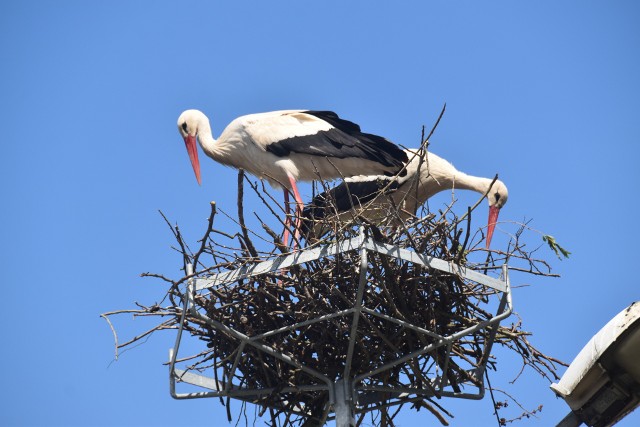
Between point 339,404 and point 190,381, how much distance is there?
33.6 inches

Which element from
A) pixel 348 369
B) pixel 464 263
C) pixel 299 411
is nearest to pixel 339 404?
pixel 348 369

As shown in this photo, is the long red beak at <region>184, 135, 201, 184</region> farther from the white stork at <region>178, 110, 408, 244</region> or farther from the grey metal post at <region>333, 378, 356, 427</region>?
the grey metal post at <region>333, 378, 356, 427</region>

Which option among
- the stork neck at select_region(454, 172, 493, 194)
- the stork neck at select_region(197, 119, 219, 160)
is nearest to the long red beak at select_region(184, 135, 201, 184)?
the stork neck at select_region(197, 119, 219, 160)

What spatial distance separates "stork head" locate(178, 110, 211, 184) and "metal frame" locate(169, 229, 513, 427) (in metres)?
3.59

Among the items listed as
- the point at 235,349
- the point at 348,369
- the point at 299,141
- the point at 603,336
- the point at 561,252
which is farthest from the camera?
the point at 299,141

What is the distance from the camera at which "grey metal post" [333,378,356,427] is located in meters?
5.20

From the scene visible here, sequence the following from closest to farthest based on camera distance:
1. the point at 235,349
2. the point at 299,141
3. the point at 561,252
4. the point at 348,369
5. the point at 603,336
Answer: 1. the point at 603,336
2. the point at 348,369
3. the point at 235,349
4. the point at 561,252
5. the point at 299,141

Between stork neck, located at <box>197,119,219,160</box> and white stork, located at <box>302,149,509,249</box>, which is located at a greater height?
stork neck, located at <box>197,119,219,160</box>

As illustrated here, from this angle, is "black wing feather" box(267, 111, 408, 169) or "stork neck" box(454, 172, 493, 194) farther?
"stork neck" box(454, 172, 493, 194)

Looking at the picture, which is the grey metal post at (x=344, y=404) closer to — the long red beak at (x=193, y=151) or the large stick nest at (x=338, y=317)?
the large stick nest at (x=338, y=317)

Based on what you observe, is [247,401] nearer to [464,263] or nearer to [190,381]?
[190,381]

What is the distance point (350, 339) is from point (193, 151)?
4.33 m

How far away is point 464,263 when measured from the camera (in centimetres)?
568

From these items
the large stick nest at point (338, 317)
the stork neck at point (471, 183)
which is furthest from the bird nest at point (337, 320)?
the stork neck at point (471, 183)
